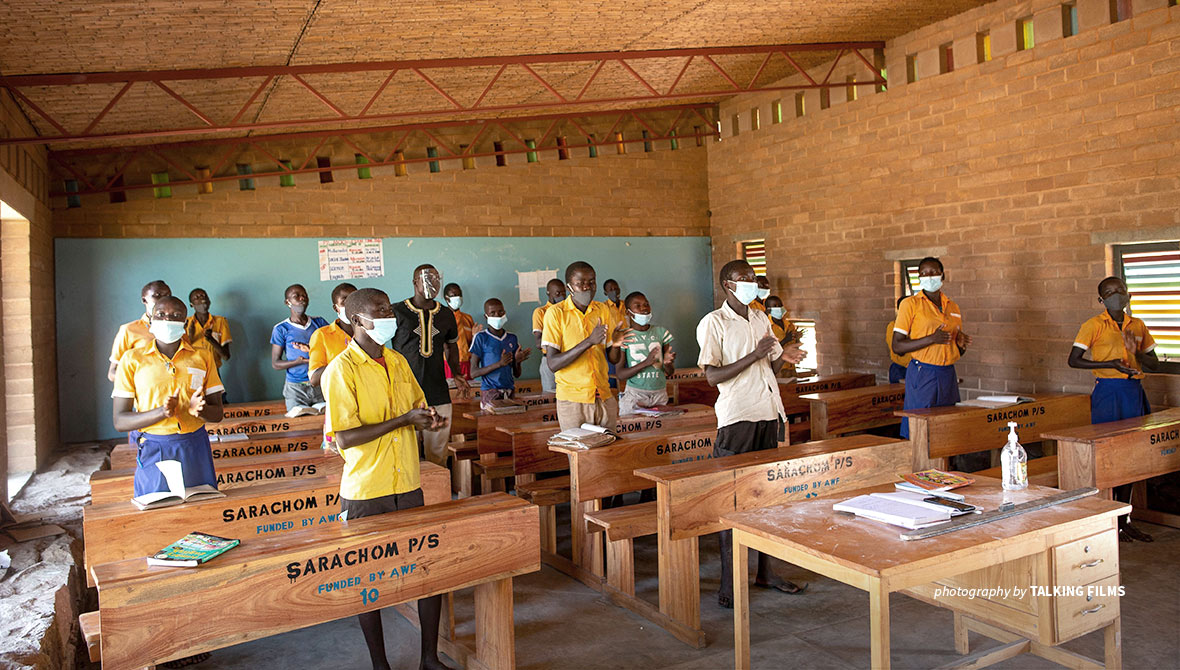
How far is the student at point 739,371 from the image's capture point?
15.4 ft

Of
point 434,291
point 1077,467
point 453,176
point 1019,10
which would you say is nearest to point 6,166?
point 434,291

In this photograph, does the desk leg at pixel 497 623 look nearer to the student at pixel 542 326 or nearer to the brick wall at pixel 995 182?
the student at pixel 542 326

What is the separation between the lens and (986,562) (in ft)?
9.95

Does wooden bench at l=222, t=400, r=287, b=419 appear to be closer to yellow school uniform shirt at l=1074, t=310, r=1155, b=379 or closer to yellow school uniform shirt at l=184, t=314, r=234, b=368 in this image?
yellow school uniform shirt at l=184, t=314, r=234, b=368

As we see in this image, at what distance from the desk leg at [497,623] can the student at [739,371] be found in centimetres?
143

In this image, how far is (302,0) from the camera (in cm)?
590

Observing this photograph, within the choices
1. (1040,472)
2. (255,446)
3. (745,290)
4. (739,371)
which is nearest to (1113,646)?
(739,371)

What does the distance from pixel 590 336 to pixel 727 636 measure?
6.32 ft

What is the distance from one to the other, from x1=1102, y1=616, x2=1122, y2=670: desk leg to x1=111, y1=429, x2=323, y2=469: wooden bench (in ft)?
16.0

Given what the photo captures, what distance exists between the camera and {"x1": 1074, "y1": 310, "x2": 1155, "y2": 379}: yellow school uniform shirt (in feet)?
21.6

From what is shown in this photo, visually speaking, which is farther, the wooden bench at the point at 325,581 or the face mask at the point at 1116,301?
the face mask at the point at 1116,301

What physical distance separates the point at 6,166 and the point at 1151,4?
9809 mm

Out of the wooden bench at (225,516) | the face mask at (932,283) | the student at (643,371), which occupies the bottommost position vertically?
the wooden bench at (225,516)

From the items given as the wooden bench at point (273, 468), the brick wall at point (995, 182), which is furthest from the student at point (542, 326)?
the wooden bench at point (273, 468)
